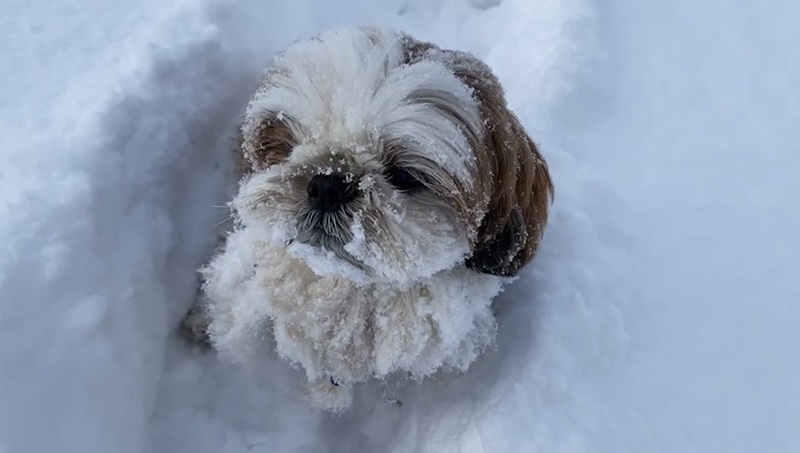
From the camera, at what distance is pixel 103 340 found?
2.13 metres

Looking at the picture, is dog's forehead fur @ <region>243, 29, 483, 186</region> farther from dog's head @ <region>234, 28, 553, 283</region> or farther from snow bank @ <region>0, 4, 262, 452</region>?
snow bank @ <region>0, 4, 262, 452</region>

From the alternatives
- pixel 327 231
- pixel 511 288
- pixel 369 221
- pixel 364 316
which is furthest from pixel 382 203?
pixel 511 288

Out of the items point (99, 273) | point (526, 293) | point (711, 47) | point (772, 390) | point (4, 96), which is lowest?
point (772, 390)

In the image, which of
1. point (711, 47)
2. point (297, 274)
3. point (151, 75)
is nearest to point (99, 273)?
point (297, 274)

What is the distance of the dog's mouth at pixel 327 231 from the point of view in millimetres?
1852

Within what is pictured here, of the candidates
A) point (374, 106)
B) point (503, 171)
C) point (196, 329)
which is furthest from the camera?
point (196, 329)

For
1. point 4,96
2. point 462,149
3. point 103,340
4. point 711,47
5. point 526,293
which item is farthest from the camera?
point 711,47

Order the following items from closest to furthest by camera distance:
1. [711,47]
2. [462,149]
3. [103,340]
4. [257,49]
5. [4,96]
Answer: [462,149], [103,340], [4,96], [257,49], [711,47]

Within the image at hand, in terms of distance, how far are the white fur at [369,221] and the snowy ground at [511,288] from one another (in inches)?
15.3

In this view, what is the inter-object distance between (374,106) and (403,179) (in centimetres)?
22

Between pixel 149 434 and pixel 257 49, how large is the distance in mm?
1622

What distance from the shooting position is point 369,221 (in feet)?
6.08

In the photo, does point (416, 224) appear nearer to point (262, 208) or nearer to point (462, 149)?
point (462, 149)

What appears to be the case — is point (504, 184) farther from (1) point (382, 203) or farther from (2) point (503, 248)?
(1) point (382, 203)
